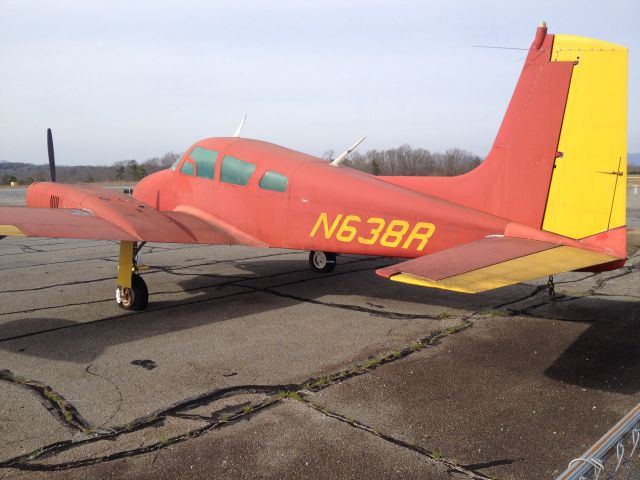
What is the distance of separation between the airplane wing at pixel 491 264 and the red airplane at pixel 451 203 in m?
0.02

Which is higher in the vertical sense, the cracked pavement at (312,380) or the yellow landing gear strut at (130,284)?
the yellow landing gear strut at (130,284)

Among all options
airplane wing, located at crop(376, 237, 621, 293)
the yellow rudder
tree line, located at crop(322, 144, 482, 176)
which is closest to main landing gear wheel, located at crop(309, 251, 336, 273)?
airplane wing, located at crop(376, 237, 621, 293)

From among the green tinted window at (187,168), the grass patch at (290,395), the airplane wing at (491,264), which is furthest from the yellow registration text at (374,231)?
the green tinted window at (187,168)

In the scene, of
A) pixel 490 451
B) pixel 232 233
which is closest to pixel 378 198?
pixel 232 233

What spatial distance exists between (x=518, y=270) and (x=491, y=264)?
310 millimetres

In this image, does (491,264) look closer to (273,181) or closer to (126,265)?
(273,181)

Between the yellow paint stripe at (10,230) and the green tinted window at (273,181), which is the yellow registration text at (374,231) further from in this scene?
the yellow paint stripe at (10,230)

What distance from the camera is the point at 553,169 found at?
6.97m

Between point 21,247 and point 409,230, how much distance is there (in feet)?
48.6

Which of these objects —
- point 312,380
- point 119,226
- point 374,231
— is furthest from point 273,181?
point 312,380

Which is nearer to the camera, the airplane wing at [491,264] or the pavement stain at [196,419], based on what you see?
the pavement stain at [196,419]

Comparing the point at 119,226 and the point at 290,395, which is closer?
the point at 290,395

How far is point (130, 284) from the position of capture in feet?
29.0

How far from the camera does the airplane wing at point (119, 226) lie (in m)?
8.24
